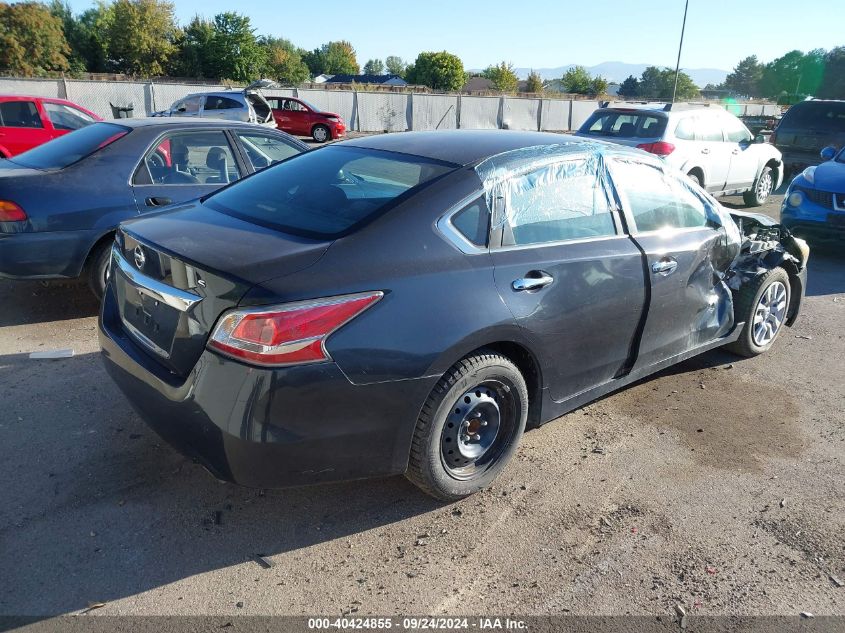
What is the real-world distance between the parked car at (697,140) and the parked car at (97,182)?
655cm

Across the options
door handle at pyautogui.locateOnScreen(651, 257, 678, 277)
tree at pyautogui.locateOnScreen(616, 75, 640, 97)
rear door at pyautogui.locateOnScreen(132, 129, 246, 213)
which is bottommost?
door handle at pyautogui.locateOnScreen(651, 257, 678, 277)

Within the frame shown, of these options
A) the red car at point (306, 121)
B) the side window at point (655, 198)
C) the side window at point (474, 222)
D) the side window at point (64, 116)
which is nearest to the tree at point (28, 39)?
the red car at point (306, 121)

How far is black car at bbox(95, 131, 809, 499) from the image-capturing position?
2.53 m

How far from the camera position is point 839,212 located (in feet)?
26.9

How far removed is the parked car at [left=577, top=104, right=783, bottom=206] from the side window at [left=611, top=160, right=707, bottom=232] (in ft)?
19.8

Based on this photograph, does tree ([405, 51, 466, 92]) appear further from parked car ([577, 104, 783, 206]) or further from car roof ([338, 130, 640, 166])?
car roof ([338, 130, 640, 166])

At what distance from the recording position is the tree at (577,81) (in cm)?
7719

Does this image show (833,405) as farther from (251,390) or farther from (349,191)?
(251,390)

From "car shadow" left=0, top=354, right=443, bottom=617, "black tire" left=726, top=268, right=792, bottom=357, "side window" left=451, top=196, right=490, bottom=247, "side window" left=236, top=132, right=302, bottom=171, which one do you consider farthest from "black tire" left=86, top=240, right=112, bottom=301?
"black tire" left=726, top=268, right=792, bottom=357

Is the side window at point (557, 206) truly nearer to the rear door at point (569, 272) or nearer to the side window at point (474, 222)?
the rear door at point (569, 272)

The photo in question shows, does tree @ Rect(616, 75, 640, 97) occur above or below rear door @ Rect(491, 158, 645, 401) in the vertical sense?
above

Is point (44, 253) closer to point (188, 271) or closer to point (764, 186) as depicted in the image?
point (188, 271)

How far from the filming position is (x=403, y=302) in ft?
8.82

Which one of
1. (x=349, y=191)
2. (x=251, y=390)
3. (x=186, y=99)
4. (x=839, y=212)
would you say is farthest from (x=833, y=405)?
(x=186, y=99)
